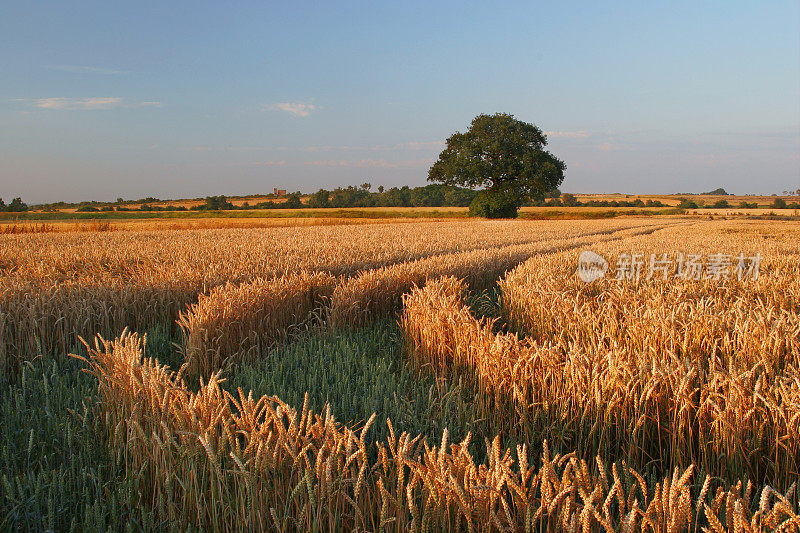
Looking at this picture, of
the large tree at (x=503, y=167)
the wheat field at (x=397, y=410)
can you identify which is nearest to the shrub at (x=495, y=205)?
the large tree at (x=503, y=167)

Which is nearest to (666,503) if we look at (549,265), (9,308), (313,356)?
(313,356)

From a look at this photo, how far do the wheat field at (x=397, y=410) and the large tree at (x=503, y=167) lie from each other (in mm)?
38136

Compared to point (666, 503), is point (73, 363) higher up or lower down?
lower down

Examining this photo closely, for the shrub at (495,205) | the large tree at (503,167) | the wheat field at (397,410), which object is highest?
the large tree at (503,167)

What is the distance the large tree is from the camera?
42500 mm

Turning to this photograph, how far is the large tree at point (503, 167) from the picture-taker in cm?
4250

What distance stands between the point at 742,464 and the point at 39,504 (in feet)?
10.6

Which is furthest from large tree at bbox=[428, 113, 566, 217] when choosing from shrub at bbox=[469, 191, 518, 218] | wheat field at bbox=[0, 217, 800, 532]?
wheat field at bbox=[0, 217, 800, 532]

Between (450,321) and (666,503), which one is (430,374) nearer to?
(450,321)

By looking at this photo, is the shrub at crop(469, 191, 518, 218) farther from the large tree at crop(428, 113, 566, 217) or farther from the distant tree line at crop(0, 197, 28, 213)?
the distant tree line at crop(0, 197, 28, 213)

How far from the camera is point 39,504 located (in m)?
1.84

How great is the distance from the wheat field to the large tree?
3814 centimetres

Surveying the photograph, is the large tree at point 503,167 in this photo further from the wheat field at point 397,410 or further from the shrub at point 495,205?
the wheat field at point 397,410

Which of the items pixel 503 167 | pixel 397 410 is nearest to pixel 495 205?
pixel 503 167
